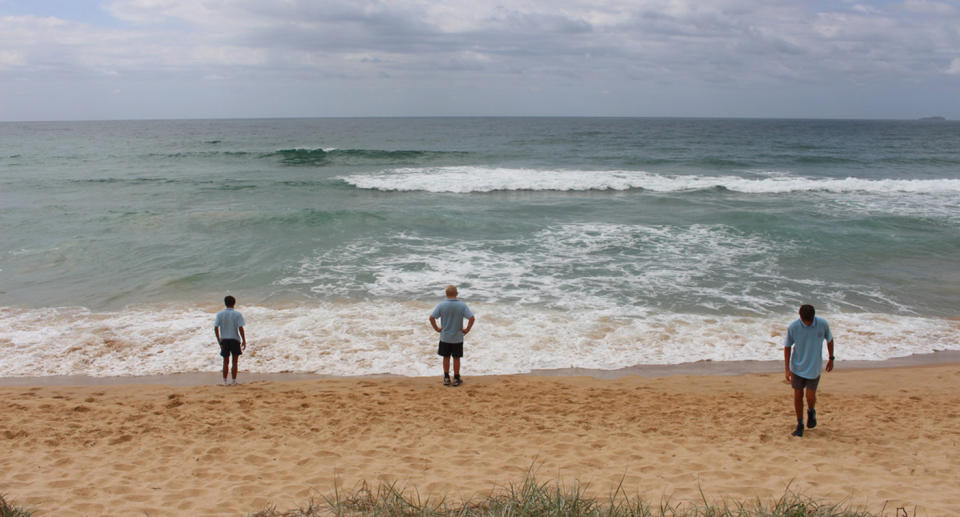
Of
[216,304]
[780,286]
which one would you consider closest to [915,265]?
[780,286]

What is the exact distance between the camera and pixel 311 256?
16.1 m

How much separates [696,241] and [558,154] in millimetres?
29908

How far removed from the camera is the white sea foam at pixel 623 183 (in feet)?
96.8

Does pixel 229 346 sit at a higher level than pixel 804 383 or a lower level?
lower

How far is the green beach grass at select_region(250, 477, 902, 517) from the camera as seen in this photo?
4.21 meters

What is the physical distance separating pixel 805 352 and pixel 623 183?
81.9 ft

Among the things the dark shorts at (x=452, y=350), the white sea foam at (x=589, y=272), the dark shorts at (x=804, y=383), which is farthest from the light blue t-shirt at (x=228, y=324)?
the dark shorts at (x=804, y=383)

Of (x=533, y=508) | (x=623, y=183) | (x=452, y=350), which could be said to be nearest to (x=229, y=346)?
(x=452, y=350)

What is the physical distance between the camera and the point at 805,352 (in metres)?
6.51

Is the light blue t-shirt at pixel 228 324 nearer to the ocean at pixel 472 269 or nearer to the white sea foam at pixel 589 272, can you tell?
the ocean at pixel 472 269

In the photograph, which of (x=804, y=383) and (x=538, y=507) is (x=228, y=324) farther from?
(x=804, y=383)

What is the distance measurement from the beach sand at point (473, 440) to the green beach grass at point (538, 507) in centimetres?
31

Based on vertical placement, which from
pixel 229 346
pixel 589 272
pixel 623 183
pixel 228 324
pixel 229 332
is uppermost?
pixel 623 183

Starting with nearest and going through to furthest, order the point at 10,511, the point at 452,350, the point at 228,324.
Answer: the point at 10,511, the point at 228,324, the point at 452,350
